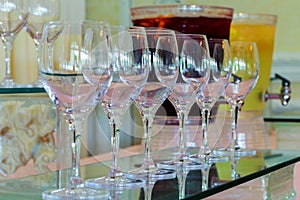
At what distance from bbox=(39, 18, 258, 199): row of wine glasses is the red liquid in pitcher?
207 mm

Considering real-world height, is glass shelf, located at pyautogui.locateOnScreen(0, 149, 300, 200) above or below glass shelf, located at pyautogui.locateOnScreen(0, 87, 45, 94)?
below

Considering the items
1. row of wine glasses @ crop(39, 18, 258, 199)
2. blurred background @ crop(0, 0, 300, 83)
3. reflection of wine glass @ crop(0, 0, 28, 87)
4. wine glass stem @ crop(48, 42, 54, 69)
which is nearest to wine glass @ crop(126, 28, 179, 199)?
row of wine glasses @ crop(39, 18, 258, 199)

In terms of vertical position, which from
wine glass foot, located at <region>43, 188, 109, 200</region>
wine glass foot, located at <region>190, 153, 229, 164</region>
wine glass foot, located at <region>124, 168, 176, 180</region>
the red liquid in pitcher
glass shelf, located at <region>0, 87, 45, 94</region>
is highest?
the red liquid in pitcher

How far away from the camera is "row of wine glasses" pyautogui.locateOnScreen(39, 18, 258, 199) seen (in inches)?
17.5

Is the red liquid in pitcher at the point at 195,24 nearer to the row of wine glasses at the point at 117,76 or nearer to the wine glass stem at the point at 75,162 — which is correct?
the row of wine glasses at the point at 117,76

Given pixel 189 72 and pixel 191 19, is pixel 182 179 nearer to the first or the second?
pixel 189 72

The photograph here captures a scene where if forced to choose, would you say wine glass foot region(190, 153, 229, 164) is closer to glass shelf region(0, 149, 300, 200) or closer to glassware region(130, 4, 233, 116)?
glass shelf region(0, 149, 300, 200)

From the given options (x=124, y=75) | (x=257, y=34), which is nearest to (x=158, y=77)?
(x=124, y=75)

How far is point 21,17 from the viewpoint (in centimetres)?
71

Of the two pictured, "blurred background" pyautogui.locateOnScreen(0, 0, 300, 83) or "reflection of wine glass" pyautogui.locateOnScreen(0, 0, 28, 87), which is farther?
"blurred background" pyautogui.locateOnScreen(0, 0, 300, 83)

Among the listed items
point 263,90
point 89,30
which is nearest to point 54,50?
point 89,30

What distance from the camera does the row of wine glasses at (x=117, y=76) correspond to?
0.44m

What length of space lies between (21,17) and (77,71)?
0.97 feet

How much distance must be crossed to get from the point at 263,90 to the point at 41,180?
59cm
